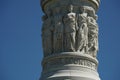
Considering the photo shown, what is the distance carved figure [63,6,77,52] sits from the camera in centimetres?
2181

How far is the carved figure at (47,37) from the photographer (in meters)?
22.3

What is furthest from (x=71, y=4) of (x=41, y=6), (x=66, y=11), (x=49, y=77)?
(x=49, y=77)

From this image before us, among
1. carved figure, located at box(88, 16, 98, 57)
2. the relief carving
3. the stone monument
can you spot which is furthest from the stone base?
carved figure, located at box(88, 16, 98, 57)

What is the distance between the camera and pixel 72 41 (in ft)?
71.7

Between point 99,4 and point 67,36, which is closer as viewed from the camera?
point 67,36

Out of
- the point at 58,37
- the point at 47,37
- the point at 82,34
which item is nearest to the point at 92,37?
the point at 82,34

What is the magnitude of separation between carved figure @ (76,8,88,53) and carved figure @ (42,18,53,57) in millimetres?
1337

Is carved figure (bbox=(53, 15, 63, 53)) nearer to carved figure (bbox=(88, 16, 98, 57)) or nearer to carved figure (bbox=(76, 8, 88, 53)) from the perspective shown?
carved figure (bbox=(76, 8, 88, 53))

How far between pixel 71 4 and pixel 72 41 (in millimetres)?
1862

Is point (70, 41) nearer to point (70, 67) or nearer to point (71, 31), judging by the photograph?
point (71, 31)

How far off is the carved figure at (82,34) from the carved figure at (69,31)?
23 cm

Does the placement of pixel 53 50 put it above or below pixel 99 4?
below

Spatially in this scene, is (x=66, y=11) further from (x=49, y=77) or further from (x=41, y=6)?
(x=49, y=77)

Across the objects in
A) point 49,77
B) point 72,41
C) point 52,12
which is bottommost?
point 49,77
